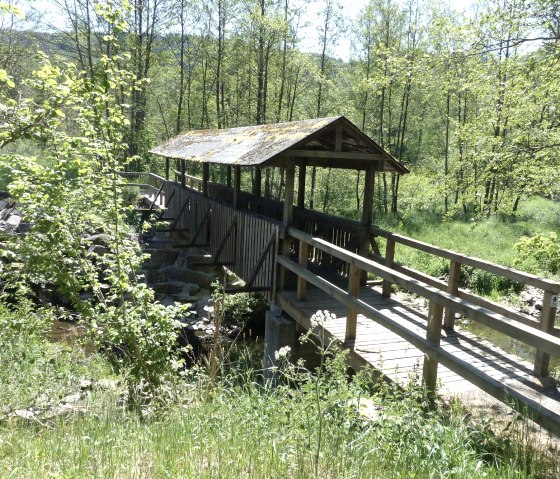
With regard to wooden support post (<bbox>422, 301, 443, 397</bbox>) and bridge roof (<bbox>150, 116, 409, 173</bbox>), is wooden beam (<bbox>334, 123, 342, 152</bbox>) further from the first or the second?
wooden support post (<bbox>422, 301, 443, 397</bbox>)

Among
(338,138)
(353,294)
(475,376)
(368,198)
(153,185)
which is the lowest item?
(475,376)

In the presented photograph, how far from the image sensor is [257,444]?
10.3 feet

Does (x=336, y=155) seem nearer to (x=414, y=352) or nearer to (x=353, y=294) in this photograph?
(x=353, y=294)

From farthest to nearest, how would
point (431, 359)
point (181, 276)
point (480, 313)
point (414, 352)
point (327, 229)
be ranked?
point (181, 276) < point (327, 229) < point (414, 352) < point (431, 359) < point (480, 313)

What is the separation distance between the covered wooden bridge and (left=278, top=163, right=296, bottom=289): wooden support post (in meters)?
0.02

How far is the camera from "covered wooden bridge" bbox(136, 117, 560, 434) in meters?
4.60

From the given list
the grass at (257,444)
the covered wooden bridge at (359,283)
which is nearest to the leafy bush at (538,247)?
the covered wooden bridge at (359,283)

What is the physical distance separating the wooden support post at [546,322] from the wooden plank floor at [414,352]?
132 millimetres

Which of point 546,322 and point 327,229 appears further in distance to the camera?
point 327,229

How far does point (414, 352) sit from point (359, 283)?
113 cm

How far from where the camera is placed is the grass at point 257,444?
280 cm

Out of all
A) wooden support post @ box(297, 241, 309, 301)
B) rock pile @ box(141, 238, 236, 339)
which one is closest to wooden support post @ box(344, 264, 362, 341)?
wooden support post @ box(297, 241, 309, 301)

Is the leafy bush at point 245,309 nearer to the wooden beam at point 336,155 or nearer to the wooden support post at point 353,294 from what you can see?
the wooden beam at point 336,155

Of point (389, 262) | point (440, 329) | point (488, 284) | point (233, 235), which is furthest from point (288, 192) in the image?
point (488, 284)
